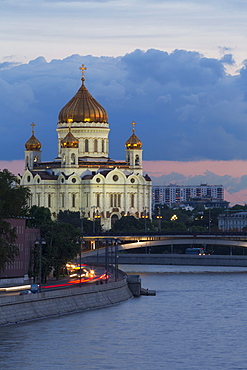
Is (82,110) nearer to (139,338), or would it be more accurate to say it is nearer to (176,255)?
(176,255)

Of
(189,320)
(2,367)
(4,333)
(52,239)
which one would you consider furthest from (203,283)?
(2,367)

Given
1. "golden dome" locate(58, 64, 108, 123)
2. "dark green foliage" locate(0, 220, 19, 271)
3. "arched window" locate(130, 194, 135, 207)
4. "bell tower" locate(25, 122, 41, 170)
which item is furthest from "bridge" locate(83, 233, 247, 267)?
"dark green foliage" locate(0, 220, 19, 271)

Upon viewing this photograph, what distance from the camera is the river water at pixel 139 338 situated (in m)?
49.8

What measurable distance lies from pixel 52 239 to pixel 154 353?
1087 inches

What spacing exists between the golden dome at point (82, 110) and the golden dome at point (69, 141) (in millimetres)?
4571

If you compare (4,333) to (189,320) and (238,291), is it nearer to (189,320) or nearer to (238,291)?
(189,320)

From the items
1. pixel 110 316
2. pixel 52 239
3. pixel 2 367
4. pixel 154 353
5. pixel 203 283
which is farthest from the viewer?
pixel 203 283

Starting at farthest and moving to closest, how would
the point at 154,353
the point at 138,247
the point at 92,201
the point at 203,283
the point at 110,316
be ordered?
the point at 92,201 < the point at 138,247 < the point at 203,283 < the point at 110,316 < the point at 154,353

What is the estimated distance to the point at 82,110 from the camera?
548 ft

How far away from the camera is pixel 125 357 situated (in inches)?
1999

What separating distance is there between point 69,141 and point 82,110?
6728mm

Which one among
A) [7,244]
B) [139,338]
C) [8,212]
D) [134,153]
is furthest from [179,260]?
[139,338]

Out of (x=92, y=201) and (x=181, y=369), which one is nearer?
(x=181, y=369)

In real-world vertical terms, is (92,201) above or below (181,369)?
above
